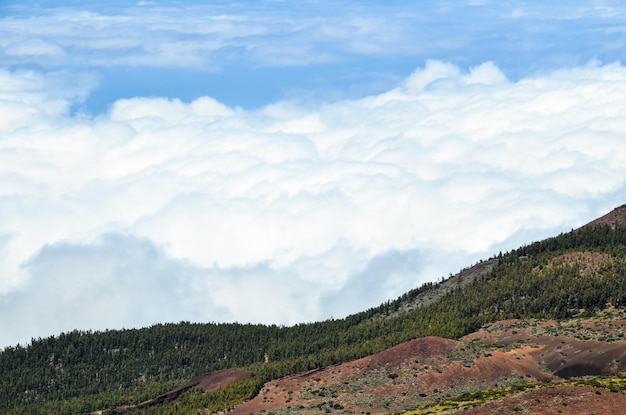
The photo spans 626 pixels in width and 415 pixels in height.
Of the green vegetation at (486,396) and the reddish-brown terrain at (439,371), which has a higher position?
the reddish-brown terrain at (439,371)

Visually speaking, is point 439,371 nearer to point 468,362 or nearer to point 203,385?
point 468,362

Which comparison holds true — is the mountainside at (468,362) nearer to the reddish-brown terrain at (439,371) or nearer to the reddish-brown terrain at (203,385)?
the reddish-brown terrain at (439,371)

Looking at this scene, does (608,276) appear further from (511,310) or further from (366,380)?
(366,380)

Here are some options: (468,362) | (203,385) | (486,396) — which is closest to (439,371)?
(468,362)

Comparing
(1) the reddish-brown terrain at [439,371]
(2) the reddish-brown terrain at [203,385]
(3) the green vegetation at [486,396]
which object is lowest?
(3) the green vegetation at [486,396]

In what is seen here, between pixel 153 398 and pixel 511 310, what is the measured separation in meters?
64.3

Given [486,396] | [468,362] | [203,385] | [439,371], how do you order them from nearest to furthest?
1. [486,396]
2. [439,371]
3. [468,362]
4. [203,385]

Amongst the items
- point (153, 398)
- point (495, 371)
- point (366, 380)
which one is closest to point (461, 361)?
point (495, 371)

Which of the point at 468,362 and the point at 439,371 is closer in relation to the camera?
the point at 439,371

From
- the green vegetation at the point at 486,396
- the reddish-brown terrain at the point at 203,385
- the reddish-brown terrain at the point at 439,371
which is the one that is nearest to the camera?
the green vegetation at the point at 486,396

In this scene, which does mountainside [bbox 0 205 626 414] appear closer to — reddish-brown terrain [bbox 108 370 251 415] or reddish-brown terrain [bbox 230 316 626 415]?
reddish-brown terrain [bbox 230 316 626 415]

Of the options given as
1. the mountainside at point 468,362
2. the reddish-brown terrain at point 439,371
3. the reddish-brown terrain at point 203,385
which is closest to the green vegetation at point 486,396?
the mountainside at point 468,362

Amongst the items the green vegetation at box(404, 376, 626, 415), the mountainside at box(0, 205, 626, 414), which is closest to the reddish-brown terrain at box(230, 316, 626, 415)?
the mountainside at box(0, 205, 626, 414)

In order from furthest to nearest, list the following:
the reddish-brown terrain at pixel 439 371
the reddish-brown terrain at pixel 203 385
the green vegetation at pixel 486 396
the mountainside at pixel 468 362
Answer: the reddish-brown terrain at pixel 203 385 → the reddish-brown terrain at pixel 439 371 → the mountainside at pixel 468 362 → the green vegetation at pixel 486 396
